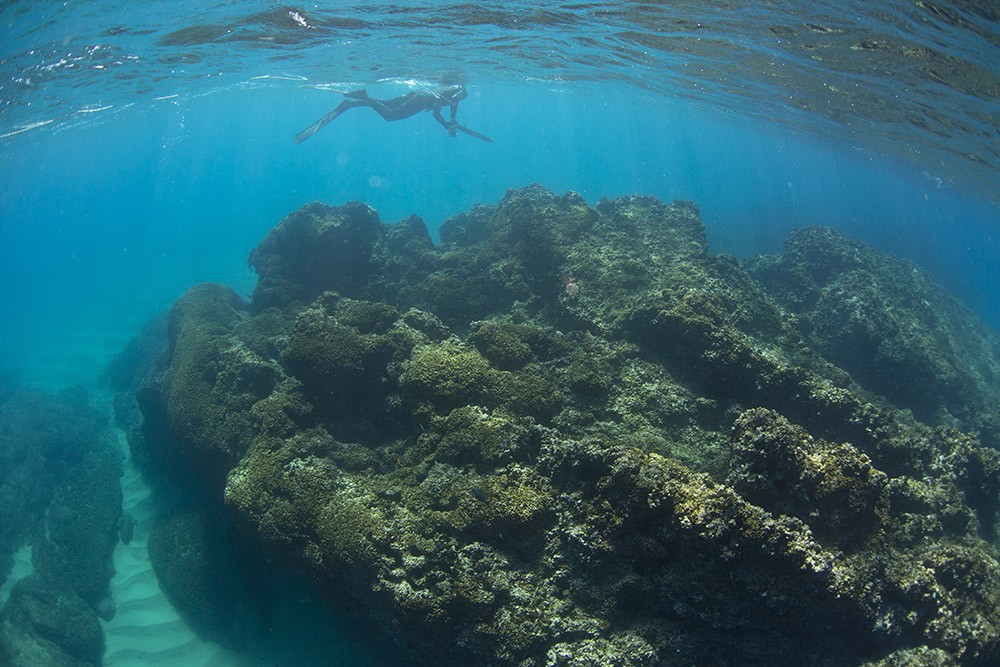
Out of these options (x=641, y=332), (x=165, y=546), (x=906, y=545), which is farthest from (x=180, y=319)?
(x=906, y=545)

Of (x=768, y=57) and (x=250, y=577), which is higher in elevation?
(x=768, y=57)

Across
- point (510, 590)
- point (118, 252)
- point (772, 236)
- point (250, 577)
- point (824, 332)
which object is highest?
point (510, 590)

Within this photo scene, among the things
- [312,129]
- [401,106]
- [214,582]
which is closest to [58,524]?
[214,582]

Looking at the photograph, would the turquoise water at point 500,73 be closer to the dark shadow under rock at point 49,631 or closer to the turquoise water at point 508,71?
the turquoise water at point 508,71

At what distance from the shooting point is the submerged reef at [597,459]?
5277 millimetres

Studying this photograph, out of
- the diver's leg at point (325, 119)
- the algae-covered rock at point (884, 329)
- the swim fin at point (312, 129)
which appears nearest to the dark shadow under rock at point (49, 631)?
the swim fin at point (312, 129)

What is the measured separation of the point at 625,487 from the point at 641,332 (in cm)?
512

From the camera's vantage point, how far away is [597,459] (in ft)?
19.7

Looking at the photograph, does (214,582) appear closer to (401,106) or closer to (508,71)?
(401,106)

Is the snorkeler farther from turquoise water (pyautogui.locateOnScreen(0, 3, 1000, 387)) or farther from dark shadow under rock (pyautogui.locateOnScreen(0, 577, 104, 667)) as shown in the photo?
dark shadow under rock (pyautogui.locateOnScreen(0, 577, 104, 667))

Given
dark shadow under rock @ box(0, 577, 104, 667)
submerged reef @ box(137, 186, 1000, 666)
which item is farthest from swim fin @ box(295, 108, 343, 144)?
dark shadow under rock @ box(0, 577, 104, 667)

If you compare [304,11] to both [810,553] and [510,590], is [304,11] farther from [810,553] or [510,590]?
[810,553]

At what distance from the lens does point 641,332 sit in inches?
402

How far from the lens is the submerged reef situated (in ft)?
17.3
